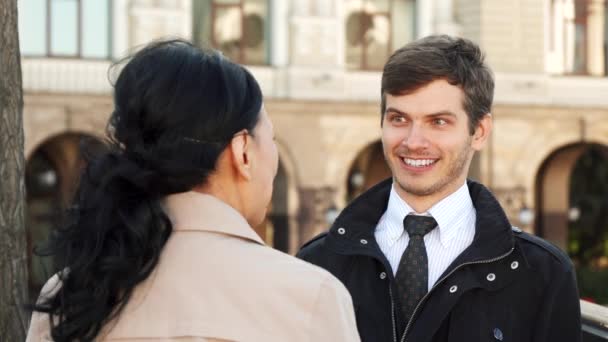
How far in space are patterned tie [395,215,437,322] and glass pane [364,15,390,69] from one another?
18645 mm

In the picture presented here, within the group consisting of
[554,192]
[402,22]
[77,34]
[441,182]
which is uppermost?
[402,22]

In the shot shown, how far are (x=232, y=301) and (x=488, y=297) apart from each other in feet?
3.78

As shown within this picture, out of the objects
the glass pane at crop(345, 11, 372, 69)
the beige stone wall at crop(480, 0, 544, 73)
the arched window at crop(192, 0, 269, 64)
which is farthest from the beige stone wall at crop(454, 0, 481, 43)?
the arched window at crop(192, 0, 269, 64)

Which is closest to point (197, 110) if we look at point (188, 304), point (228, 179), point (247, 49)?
point (228, 179)

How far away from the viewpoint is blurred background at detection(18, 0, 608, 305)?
762 inches

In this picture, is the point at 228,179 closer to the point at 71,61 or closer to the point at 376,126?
the point at 71,61

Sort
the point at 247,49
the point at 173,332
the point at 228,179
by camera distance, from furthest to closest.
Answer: the point at 247,49 < the point at 228,179 < the point at 173,332

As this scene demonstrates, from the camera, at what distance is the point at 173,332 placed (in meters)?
2.01

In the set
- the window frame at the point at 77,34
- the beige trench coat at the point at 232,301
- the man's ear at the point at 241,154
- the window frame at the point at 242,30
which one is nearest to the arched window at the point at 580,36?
the window frame at the point at 242,30

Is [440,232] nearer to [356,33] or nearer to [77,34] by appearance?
[77,34]

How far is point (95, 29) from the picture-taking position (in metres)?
19.7

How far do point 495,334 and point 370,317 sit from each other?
13.5 inches

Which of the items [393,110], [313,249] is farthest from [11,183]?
[393,110]

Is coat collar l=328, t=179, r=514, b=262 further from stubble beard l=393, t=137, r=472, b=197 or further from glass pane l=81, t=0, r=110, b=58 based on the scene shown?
glass pane l=81, t=0, r=110, b=58
